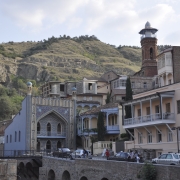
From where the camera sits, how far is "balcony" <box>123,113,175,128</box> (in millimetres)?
32625

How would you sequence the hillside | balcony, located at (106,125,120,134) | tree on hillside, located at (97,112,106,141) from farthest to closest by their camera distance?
the hillside < balcony, located at (106,125,120,134) < tree on hillside, located at (97,112,106,141)

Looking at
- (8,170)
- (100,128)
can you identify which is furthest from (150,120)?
(8,170)

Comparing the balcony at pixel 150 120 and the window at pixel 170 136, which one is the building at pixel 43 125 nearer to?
the balcony at pixel 150 120

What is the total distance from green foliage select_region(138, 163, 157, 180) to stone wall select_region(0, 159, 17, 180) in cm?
764

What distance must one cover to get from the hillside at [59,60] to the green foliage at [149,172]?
106938 millimetres

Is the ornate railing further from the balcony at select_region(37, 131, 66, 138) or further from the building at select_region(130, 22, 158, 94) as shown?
the building at select_region(130, 22, 158, 94)

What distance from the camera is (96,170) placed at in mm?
27234

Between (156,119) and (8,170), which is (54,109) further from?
(8,170)

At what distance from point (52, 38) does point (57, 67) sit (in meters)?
47.8

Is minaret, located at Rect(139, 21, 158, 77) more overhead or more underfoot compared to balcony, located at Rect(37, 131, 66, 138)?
more overhead

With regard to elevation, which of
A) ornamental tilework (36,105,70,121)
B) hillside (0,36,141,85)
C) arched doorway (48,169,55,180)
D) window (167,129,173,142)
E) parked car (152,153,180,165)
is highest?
hillside (0,36,141,85)

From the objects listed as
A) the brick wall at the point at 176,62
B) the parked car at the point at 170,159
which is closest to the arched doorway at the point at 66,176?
the parked car at the point at 170,159

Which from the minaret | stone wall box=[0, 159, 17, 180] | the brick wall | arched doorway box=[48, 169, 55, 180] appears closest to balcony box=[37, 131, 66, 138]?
arched doorway box=[48, 169, 55, 180]

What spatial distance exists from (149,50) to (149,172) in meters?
52.5
